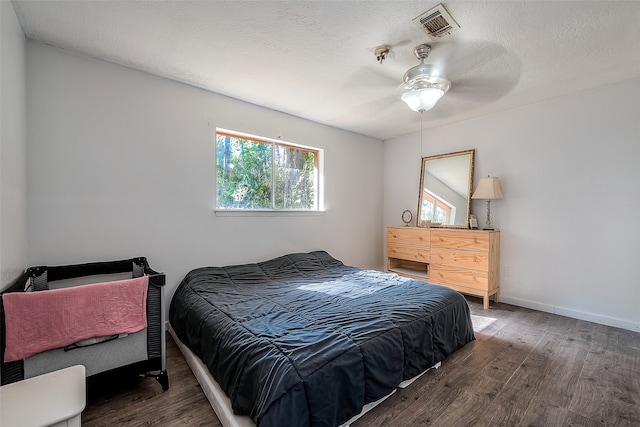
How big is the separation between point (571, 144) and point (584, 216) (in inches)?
31.3

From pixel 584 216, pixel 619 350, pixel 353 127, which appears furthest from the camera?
pixel 353 127

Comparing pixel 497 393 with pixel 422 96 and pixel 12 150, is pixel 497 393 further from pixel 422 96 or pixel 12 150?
pixel 12 150

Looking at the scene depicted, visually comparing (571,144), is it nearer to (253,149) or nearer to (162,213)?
(253,149)

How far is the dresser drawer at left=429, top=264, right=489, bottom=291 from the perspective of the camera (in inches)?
128

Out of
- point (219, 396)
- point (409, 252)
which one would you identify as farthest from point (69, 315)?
point (409, 252)

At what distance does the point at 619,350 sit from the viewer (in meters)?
2.26

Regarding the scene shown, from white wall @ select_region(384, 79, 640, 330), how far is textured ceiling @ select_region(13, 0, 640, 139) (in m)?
0.34

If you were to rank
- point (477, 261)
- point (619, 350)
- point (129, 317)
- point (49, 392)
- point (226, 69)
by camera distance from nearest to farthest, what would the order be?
1. point (49, 392)
2. point (129, 317)
3. point (619, 350)
4. point (226, 69)
5. point (477, 261)

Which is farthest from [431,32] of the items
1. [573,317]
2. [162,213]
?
[573,317]

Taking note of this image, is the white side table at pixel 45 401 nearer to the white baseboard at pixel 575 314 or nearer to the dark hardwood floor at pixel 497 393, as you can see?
the dark hardwood floor at pixel 497 393

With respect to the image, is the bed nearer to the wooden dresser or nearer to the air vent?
the wooden dresser

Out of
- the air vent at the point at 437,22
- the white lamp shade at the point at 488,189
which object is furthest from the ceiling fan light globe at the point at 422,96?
the white lamp shade at the point at 488,189

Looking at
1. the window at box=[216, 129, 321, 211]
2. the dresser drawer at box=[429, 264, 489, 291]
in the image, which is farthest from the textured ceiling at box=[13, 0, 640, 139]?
the dresser drawer at box=[429, 264, 489, 291]

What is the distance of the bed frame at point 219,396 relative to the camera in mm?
1388
